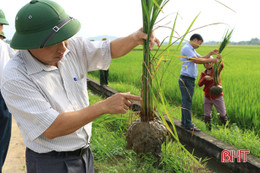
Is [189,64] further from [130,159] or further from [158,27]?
[158,27]

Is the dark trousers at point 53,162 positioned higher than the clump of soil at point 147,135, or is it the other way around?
the dark trousers at point 53,162

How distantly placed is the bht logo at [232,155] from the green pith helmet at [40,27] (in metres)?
2.45

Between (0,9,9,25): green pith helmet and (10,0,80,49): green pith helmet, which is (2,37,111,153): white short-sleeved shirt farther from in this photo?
(0,9,9,25): green pith helmet

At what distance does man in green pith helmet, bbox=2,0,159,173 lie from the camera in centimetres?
116

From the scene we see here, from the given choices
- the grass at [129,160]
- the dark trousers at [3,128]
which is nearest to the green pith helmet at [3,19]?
the dark trousers at [3,128]

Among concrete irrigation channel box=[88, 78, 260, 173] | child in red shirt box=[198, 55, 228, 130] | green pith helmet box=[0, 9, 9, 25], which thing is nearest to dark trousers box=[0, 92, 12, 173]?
green pith helmet box=[0, 9, 9, 25]

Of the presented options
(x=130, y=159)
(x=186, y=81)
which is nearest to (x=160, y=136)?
(x=130, y=159)

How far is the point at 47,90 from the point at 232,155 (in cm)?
247

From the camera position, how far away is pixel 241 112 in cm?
395

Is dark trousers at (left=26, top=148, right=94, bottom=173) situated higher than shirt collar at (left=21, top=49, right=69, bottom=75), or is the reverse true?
shirt collar at (left=21, top=49, right=69, bottom=75)

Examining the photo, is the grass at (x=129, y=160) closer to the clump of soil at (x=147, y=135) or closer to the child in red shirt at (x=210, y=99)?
the clump of soil at (x=147, y=135)

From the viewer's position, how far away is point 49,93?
1242mm

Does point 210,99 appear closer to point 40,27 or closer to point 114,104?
point 114,104

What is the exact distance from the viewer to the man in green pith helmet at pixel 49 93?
45.6 inches
